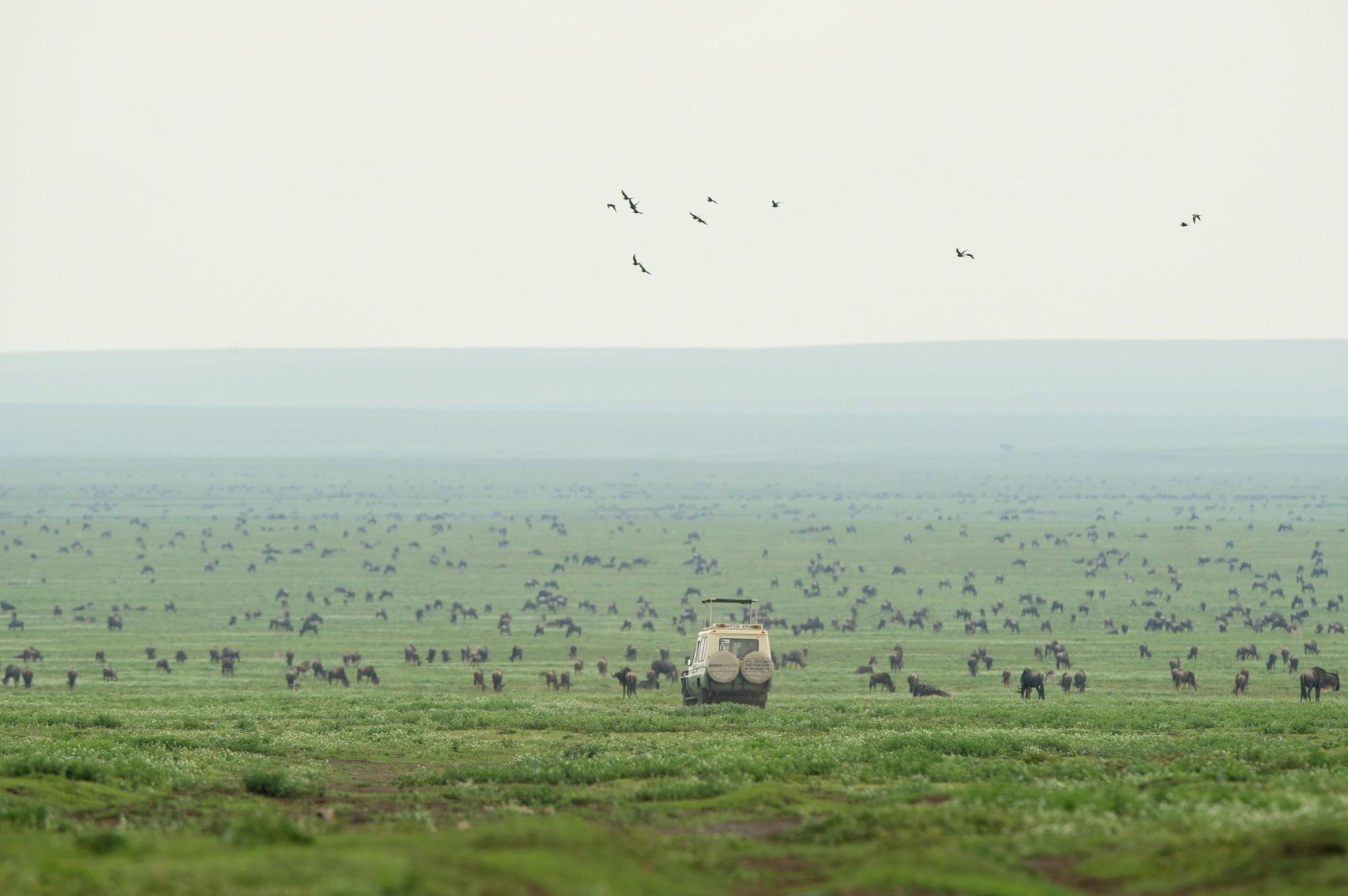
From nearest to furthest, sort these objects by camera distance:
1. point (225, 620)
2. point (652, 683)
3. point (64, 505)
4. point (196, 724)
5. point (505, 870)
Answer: point (505, 870) → point (196, 724) → point (652, 683) → point (225, 620) → point (64, 505)

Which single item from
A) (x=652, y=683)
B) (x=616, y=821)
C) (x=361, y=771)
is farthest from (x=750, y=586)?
(x=616, y=821)

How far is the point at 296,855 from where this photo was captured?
17203 mm

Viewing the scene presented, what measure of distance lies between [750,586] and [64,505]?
9024 cm

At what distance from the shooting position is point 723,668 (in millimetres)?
44969

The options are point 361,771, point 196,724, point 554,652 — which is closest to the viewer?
point 361,771

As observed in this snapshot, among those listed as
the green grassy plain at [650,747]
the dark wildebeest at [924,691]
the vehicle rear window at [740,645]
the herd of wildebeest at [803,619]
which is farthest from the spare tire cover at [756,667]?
the herd of wildebeest at [803,619]

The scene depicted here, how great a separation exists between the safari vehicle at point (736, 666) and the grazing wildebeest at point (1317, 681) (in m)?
15.8

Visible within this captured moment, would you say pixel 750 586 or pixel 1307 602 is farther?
pixel 750 586

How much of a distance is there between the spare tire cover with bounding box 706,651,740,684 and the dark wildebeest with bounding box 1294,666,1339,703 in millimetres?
16635

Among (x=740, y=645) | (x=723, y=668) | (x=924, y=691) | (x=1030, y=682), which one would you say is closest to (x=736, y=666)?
(x=723, y=668)

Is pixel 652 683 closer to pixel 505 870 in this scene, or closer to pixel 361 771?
pixel 361 771

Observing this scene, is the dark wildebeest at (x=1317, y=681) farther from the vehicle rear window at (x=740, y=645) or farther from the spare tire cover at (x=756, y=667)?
the vehicle rear window at (x=740, y=645)

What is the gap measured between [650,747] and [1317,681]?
79.5ft

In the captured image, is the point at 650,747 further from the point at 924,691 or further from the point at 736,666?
the point at 924,691
